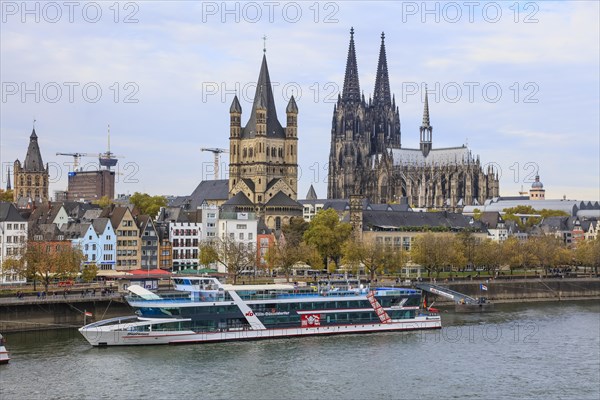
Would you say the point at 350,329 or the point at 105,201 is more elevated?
the point at 105,201

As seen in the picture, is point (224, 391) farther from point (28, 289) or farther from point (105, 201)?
point (105, 201)

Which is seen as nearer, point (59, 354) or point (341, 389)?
point (341, 389)

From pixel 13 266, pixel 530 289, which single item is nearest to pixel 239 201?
pixel 530 289

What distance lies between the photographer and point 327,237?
134 m

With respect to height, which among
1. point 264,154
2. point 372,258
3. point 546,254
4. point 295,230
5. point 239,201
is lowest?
point 372,258

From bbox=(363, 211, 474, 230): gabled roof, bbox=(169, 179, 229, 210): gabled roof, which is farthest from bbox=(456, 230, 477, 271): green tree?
bbox=(169, 179, 229, 210): gabled roof

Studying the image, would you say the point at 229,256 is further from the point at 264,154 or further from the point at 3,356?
the point at 3,356

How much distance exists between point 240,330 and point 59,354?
50.0ft

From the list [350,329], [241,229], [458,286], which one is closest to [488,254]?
[458,286]

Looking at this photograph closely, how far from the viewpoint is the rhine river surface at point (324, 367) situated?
6344 centimetres

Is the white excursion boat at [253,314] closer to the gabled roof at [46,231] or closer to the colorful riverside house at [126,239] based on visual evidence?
the gabled roof at [46,231]

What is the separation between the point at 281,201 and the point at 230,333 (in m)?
73.9

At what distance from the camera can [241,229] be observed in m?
136

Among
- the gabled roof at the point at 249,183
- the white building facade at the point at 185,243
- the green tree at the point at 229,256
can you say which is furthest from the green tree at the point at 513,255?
the white building facade at the point at 185,243
